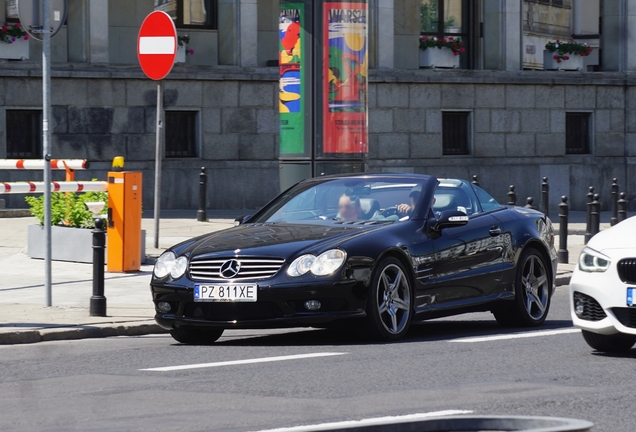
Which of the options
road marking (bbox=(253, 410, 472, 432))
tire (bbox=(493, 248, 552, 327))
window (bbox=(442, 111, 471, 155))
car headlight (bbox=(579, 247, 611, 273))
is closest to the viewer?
road marking (bbox=(253, 410, 472, 432))

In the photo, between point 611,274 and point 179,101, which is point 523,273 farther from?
point 179,101

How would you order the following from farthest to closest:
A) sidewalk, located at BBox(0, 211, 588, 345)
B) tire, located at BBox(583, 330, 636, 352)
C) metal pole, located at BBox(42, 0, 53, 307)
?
metal pole, located at BBox(42, 0, 53, 307) < sidewalk, located at BBox(0, 211, 588, 345) < tire, located at BBox(583, 330, 636, 352)

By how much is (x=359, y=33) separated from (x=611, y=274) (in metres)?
7.96

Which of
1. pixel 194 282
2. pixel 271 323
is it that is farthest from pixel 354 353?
pixel 194 282

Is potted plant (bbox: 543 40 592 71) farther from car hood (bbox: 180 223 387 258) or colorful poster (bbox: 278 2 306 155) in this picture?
car hood (bbox: 180 223 387 258)

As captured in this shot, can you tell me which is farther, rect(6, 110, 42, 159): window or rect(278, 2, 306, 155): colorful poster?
rect(6, 110, 42, 159): window

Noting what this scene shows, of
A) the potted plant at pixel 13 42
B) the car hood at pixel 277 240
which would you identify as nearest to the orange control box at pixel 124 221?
the car hood at pixel 277 240

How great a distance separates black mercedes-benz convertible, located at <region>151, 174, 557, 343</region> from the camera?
10422 millimetres

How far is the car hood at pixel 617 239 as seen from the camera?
9.88 m

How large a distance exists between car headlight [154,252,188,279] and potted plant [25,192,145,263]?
5657mm

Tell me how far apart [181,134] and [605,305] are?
19196 mm

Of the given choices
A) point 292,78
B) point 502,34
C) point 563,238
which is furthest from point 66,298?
point 502,34

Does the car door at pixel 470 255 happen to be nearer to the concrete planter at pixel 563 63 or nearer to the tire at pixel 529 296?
the tire at pixel 529 296

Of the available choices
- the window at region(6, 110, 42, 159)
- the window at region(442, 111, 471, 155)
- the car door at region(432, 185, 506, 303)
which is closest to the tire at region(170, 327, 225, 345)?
the car door at region(432, 185, 506, 303)
